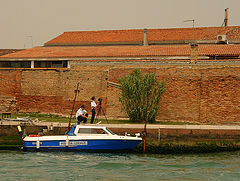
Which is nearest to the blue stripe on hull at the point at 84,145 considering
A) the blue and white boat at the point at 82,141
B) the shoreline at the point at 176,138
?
the blue and white boat at the point at 82,141

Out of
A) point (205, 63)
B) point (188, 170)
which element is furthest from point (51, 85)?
point (188, 170)

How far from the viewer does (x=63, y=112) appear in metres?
28.0

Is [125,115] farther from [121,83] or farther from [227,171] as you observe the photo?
[227,171]

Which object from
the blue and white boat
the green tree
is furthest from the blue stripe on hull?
the green tree

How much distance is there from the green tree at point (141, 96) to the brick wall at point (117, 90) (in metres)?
1.18

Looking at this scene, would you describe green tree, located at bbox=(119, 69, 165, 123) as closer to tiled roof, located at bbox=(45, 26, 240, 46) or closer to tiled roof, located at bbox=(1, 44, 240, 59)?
tiled roof, located at bbox=(1, 44, 240, 59)

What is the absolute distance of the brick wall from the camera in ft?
80.0

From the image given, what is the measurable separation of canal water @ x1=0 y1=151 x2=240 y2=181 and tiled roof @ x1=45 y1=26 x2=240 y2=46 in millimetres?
20072

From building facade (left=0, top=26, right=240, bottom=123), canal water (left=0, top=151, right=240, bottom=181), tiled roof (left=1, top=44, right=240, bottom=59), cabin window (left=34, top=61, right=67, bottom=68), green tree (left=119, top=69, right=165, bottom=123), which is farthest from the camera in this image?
Answer: cabin window (left=34, top=61, right=67, bottom=68)

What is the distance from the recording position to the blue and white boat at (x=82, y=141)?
60.3 feet

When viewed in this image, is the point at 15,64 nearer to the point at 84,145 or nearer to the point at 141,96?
the point at 141,96

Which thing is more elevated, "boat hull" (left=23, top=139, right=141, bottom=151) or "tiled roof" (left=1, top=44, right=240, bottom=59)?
"tiled roof" (left=1, top=44, right=240, bottom=59)

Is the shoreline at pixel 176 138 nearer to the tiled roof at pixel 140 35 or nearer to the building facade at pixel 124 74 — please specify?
the building facade at pixel 124 74

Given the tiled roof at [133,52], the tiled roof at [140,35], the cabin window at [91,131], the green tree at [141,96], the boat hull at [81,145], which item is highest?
the tiled roof at [140,35]
